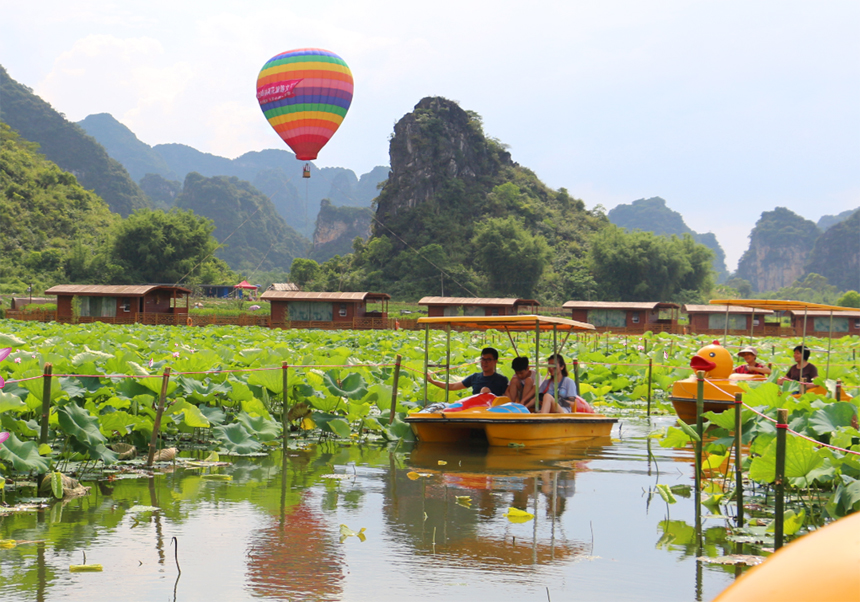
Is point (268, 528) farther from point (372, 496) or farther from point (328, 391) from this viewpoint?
point (328, 391)

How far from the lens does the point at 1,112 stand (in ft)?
272

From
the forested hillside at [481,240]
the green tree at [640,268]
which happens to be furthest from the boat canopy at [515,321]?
the green tree at [640,268]

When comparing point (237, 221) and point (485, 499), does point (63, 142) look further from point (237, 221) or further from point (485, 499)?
point (485, 499)

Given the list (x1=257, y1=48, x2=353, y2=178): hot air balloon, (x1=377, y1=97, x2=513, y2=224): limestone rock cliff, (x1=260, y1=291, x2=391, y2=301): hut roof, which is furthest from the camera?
(x1=377, y1=97, x2=513, y2=224): limestone rock cliff

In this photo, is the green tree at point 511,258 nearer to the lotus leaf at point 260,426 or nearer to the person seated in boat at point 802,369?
the person seated in boat at point 802,369

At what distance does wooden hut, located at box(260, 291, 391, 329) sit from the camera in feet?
101

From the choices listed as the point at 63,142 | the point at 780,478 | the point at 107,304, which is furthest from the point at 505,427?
the point at 63,142

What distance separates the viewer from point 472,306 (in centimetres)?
3200

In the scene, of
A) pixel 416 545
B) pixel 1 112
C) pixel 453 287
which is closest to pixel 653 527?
pixel 416 545

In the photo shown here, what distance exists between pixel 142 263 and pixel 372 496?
1796 inches

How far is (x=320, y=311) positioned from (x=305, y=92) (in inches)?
382

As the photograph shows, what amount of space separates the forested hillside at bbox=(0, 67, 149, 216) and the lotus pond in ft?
282

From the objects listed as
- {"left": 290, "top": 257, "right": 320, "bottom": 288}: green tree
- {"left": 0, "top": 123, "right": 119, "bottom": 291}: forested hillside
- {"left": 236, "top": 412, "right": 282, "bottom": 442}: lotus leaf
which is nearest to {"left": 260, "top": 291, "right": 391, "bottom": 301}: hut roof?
{"left": 0, "top": 123, "right": 119, "bottom": 291}: forested hillside

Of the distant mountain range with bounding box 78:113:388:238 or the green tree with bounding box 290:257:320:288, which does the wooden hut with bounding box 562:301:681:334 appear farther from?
the distant mountain range with bounding box 78:113:388:238
